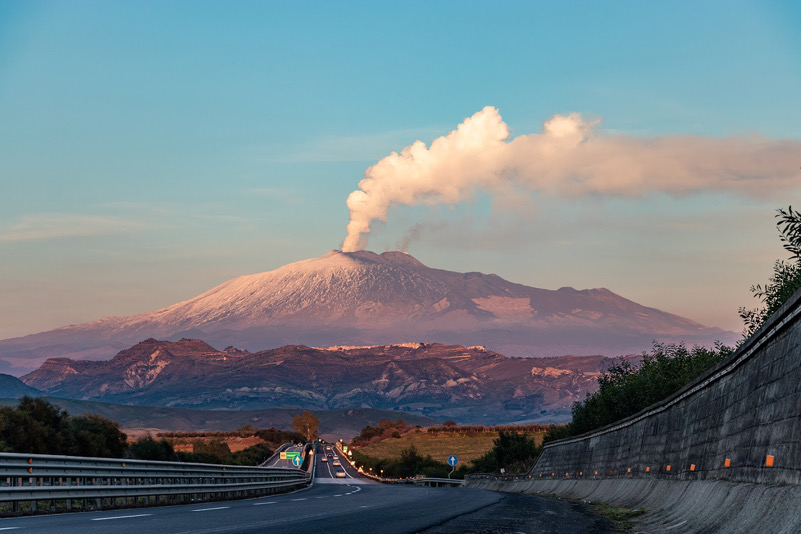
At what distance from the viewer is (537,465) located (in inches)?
2625

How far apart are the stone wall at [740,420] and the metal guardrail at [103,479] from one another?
14.1 meters

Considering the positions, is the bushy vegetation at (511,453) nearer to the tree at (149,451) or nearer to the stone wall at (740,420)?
the tree at (149,451)

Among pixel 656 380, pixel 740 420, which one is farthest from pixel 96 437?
pixel 740 420

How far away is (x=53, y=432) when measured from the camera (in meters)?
60.9

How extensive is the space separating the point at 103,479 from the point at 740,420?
63.4 ft

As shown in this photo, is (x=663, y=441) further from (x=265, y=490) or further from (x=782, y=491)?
(x=265, y=490)

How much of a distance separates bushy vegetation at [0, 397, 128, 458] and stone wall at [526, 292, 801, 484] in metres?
36.5

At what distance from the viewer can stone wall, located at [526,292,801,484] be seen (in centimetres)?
1305

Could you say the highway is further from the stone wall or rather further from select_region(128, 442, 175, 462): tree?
select_region(128, 442, 175, 462): tree

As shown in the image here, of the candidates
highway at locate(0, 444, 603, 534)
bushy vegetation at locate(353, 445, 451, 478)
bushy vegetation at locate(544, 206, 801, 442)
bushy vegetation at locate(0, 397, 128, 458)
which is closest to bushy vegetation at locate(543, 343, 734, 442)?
bushy vegetation at locate(544, 206, 801, 442)

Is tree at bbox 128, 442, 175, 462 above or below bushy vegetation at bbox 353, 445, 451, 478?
above

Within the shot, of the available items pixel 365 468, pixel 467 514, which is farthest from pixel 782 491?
pixel 365 468

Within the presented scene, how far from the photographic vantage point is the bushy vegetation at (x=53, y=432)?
56.7m

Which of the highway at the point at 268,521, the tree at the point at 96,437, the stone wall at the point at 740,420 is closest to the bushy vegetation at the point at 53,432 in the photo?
the tree at the point at 96,437
